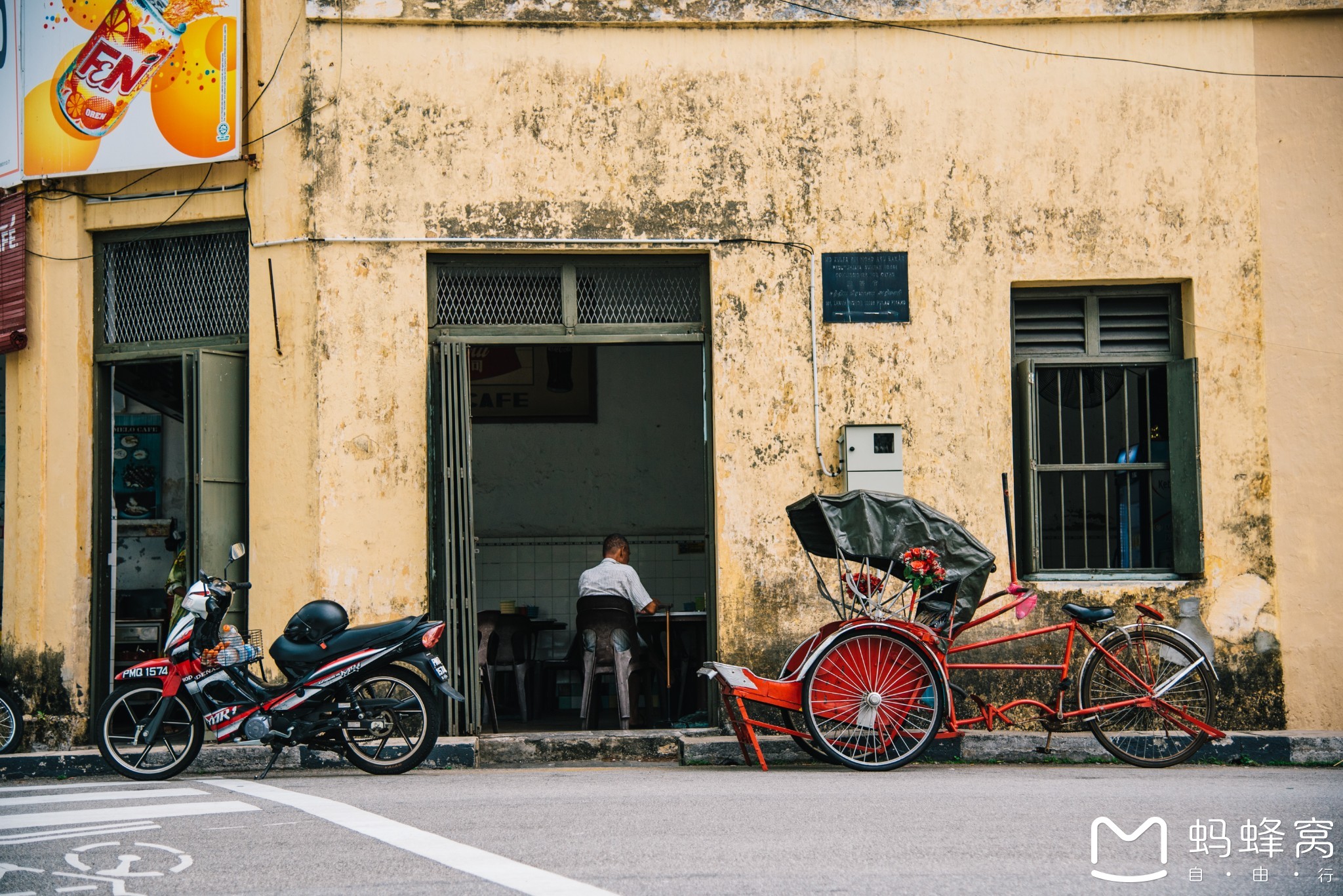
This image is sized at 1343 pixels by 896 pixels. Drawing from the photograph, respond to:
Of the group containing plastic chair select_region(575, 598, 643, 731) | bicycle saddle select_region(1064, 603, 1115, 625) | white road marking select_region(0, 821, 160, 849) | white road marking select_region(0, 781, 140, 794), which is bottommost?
white road marking select_region(0, 781, 140, 794)

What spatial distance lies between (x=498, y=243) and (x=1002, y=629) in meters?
4.82

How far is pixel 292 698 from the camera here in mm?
8688

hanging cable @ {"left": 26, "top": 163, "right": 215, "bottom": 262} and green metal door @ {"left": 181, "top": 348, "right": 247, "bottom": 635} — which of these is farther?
hanging cable @ {"left": 26, "top": 163, "right": 215, "bottom": 262}

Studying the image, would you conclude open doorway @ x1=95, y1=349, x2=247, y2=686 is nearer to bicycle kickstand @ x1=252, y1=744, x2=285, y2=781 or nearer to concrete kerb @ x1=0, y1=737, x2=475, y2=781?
concrete kerb @ x1=0, y1=737, x2=475, y2=781

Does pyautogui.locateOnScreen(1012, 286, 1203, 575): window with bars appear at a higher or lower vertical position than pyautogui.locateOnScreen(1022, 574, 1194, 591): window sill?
higher

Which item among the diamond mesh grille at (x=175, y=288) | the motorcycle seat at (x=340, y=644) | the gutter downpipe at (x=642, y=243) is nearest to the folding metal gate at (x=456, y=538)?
the gutter downpipe at (x=642, y=243)

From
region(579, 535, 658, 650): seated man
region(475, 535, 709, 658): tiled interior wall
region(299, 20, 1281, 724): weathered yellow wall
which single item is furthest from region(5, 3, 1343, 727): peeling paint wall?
region(475, 535, 709, 658): tiled interior wall

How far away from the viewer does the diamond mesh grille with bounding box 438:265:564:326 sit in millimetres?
10492

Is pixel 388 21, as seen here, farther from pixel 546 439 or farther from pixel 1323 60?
pixel 1323 60

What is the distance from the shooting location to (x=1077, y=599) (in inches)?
407

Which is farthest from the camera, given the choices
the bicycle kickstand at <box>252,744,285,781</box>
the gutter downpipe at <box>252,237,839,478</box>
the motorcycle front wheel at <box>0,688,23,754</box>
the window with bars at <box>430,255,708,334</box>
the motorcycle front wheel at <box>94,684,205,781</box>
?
the window with bars at <box>430,255,708,334</box>

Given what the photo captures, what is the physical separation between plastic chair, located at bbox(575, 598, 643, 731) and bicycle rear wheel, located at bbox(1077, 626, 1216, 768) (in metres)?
3.74

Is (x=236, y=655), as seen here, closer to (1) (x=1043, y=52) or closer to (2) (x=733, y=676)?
(2) (x=733, y=676)

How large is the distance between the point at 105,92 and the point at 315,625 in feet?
15.8
